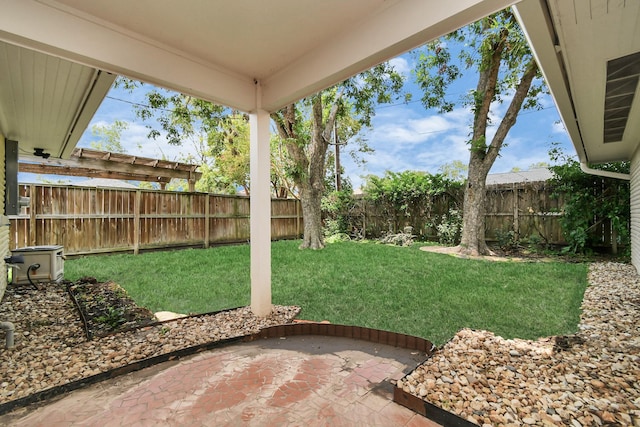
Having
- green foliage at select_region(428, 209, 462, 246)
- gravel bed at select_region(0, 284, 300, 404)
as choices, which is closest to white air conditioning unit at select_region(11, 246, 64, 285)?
gravel bed at select_region(0, 284, 300, 404)

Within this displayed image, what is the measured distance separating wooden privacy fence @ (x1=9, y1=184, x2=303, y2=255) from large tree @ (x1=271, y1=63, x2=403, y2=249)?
2.36m

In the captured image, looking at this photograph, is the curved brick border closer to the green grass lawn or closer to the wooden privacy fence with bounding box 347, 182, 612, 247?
the green grass lawn

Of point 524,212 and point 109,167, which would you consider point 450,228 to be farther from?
point 109,167

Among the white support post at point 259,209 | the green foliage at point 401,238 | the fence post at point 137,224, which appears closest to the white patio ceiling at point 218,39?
the white support post at point 259,209

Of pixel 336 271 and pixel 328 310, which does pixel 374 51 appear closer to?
pixel 328 310

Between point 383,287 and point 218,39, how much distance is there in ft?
11.8

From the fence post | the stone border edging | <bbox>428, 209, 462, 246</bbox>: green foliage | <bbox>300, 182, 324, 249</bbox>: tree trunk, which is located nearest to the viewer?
the stone border edging

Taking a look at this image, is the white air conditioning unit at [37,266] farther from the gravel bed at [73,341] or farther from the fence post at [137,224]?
the fence post at [137,224]

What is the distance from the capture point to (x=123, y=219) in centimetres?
677

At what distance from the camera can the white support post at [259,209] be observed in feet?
9.74

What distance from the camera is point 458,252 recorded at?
22.3ft

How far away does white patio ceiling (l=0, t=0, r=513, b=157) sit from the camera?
165 cm

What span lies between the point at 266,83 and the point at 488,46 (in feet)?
17.3

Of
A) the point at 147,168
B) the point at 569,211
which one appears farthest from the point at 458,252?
the point at 147,168
